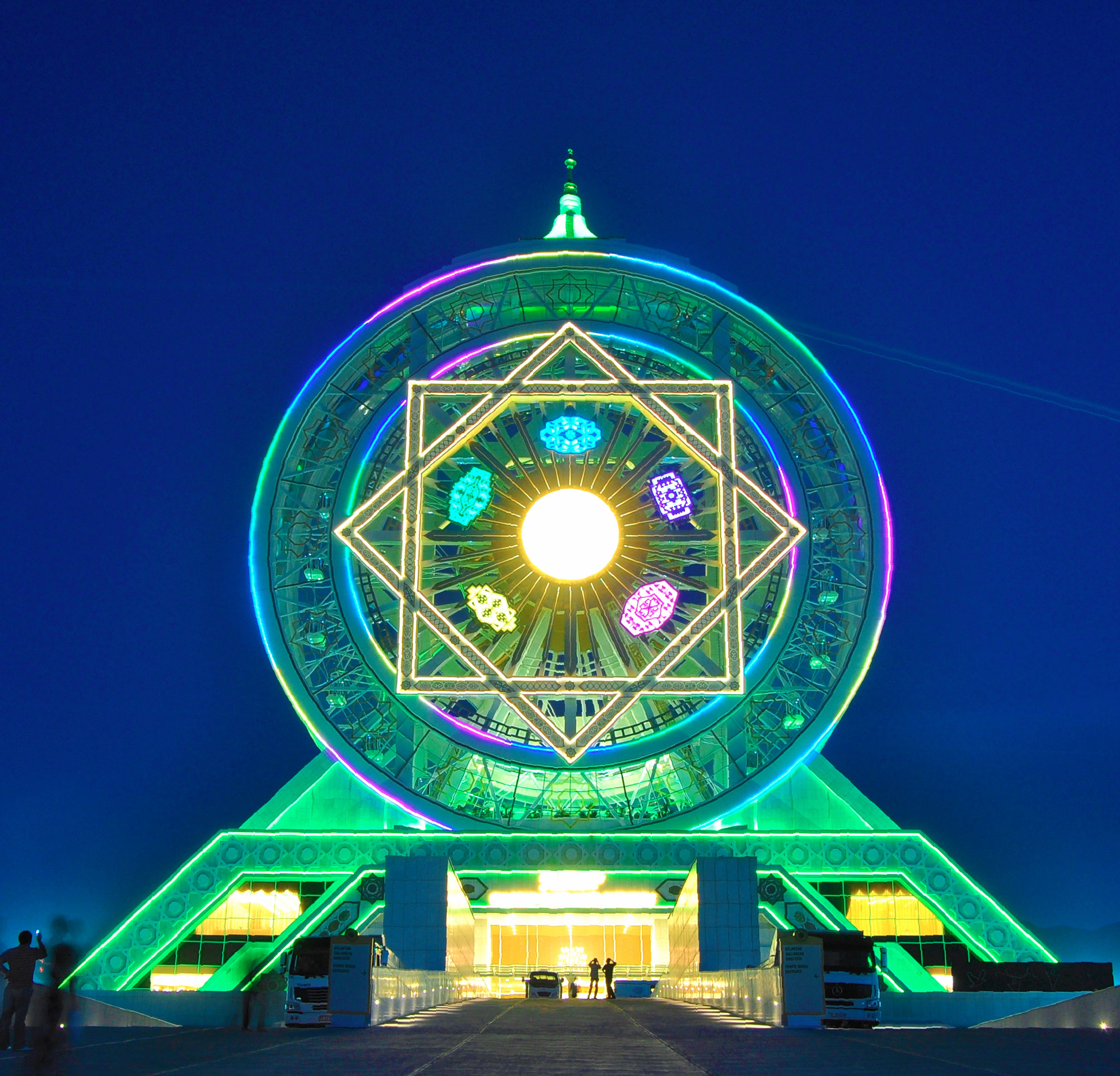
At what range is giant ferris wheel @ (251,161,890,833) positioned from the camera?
3988 cm

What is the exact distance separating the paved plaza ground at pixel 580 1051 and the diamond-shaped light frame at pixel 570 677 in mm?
18065

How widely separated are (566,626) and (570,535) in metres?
3.15

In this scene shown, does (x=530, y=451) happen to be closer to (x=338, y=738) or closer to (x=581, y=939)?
(x=338, y=738)

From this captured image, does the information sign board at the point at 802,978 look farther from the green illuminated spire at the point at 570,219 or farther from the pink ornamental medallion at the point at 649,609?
the green illuminated spire at the point at 570,219

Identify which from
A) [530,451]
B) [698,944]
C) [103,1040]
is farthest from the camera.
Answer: [530,451]

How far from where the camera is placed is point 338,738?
132ft

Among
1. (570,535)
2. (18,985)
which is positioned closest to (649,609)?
(570,535)

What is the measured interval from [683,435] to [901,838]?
1522 cm

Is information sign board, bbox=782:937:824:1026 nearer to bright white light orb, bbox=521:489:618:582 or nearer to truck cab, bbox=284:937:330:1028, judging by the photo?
truck cab, bbox=284:937:330:1028

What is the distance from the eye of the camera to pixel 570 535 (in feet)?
136

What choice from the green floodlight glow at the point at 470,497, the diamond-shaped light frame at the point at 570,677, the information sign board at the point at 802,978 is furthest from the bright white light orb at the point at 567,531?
the information sign board at the point at 802,978

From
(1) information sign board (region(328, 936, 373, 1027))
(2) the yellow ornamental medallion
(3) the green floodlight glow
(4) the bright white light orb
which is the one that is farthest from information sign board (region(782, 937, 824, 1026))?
(3) the green floodlight glow

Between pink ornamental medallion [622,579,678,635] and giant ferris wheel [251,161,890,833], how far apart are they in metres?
0.10

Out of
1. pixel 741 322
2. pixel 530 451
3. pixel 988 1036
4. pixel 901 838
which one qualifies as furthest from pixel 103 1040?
pixel 741 322
